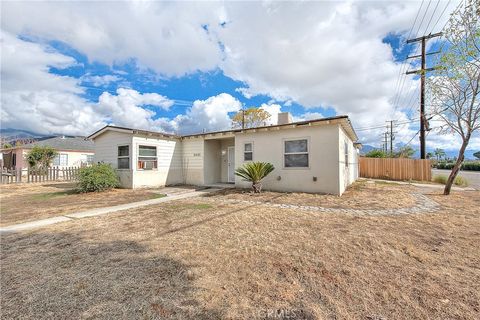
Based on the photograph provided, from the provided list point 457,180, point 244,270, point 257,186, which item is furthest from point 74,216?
point 457,180

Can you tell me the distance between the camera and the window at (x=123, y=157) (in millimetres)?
11113

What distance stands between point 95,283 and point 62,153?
91.8 feet

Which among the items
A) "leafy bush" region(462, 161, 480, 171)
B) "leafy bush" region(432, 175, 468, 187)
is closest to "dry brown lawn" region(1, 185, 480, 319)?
"leafy bush" region(432, 175, 468, 187)

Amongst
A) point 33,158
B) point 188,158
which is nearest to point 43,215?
point 188,158

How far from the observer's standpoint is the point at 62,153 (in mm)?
24000

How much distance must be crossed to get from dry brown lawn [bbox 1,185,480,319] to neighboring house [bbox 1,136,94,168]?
23432mm

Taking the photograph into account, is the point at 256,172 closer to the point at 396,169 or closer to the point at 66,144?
the point at 396,169

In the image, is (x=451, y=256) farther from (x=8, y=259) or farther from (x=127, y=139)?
(x=127, y=139)

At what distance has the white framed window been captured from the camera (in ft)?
36.2

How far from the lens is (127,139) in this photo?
36.0 feet

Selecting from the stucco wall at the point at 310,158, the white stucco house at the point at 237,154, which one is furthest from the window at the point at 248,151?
the stucco wall at the point at 310,158

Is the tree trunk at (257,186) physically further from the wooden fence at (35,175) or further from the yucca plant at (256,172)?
the wooden fence at (35,175)

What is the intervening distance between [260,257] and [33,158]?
25.2 metres

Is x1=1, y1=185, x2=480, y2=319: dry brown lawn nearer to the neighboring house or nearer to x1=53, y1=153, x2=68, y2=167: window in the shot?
the neighboring house
